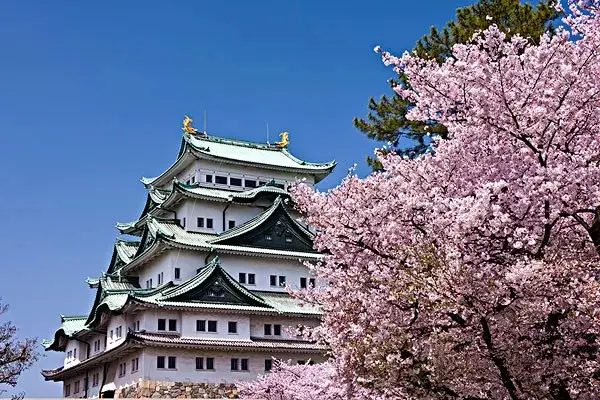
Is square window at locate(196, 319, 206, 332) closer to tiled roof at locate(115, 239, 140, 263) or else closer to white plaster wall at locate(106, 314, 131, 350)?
white plaster wall at locate(106, 314, 131, 350)

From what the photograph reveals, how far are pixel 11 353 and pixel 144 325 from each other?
59.1 feet

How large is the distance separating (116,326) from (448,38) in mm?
28416

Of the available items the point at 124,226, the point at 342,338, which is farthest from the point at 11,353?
the point at 124,226

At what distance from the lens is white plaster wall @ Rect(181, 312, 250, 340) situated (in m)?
41.5

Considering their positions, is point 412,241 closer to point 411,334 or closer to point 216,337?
point 411,334

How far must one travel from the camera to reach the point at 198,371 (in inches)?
1606

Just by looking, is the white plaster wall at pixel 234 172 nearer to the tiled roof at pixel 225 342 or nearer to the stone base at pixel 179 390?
the tiled roof at pixel 225 342

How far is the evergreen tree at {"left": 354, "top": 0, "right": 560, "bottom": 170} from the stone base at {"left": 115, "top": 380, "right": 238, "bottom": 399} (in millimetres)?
20217

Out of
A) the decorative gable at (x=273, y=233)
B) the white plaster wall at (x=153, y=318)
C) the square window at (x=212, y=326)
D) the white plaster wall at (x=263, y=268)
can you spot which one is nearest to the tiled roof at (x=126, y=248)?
the white plaster wall at (x=263, y=268)

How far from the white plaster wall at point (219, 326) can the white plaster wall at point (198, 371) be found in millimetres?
883

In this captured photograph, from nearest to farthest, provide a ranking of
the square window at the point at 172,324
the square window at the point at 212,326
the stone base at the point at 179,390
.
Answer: the stone base at the point at 179,390
the square window at the point at 172,324
the square window at the point at 212,326

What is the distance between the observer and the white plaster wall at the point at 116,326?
42700 millimetres

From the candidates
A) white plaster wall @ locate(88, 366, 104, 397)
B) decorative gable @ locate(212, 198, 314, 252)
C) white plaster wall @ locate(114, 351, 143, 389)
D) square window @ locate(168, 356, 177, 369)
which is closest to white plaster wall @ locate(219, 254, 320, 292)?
decorative gable @ locate(212, 198, 314, 252)

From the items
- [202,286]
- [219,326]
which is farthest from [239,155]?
[219,326]
